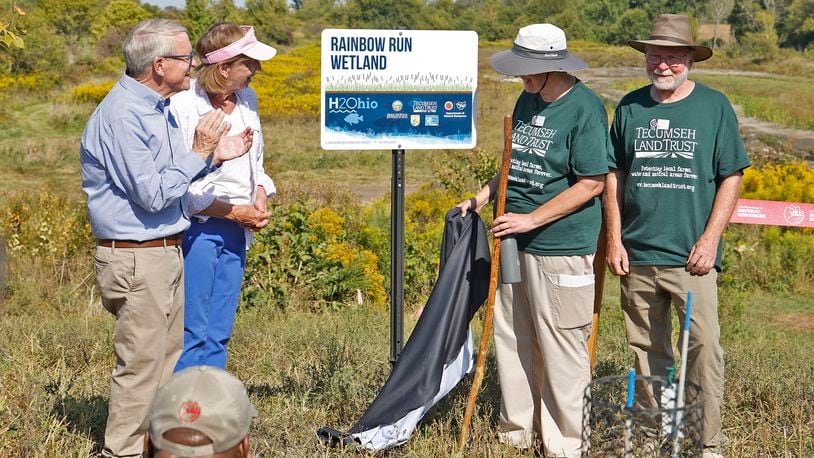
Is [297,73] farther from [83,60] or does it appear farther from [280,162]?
[280,162]

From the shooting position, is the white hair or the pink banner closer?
the white hair

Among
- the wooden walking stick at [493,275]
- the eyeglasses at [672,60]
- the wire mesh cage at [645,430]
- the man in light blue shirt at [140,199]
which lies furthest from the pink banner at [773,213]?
the man in light blue shirt at [140,199]

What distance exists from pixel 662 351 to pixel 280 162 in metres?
14.9

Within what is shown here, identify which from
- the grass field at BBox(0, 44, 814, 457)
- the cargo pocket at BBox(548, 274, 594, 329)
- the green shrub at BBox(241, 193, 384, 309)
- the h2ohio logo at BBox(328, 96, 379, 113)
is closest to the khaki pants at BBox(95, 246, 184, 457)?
the grass field at BBox(0, 44, 814, 457)

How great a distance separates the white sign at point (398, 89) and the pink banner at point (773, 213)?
7.72ft

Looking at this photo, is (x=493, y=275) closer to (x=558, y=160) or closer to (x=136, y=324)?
(x=558, y=160)

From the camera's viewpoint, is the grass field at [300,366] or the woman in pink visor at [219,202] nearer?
the woman in pink visor at [219,202]

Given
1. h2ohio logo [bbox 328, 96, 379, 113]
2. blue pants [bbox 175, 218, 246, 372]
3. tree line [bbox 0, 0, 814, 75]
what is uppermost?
h2ohio logo [bbox 328, 96, 379, 113]

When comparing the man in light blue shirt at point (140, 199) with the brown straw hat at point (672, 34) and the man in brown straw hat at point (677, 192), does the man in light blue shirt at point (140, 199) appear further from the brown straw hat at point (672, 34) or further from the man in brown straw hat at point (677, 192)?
the brown straw hat at point (672, 34)

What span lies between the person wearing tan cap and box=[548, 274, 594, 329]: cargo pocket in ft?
6.85

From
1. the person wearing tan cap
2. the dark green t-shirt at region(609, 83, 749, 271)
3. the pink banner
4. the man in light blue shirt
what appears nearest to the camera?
the person wearing tan cap

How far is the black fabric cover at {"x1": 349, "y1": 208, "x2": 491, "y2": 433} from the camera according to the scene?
14.3 ft

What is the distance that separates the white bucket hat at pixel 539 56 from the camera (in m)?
4.02

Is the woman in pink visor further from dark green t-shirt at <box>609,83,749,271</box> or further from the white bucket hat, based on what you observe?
dark green t-shirt at <box>609,83,749,271</box>
